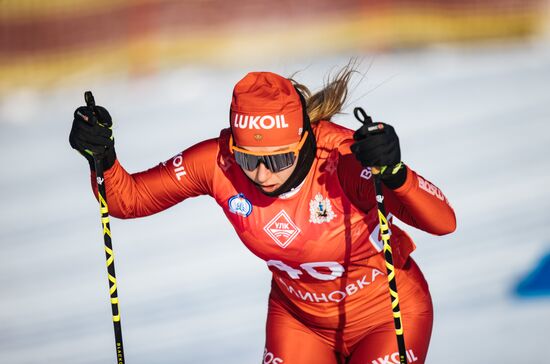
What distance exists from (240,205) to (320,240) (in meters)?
0.34

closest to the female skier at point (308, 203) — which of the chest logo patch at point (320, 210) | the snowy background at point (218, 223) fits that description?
the chest logo patch at point (320, 210)

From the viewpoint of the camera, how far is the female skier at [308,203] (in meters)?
3.69

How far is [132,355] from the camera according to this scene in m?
5.50

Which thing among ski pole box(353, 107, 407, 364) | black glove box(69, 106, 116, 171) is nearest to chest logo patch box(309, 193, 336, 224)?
ski pole box(353, 107, 407, 364)

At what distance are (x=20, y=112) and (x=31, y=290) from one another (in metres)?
2.17

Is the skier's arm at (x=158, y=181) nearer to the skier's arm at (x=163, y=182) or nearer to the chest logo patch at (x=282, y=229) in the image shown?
the skier's arm at (x=163, y=182)

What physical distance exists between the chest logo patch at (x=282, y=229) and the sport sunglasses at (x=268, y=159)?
25 centimetres

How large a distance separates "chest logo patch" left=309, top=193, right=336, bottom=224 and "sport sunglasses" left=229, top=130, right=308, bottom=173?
211 mm

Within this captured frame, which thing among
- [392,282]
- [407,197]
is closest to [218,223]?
[392,282]

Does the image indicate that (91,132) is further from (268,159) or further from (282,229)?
(282,229)

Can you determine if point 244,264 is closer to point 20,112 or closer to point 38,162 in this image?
point 38,162

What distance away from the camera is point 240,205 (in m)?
3.98

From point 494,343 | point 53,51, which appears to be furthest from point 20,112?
point 494,343

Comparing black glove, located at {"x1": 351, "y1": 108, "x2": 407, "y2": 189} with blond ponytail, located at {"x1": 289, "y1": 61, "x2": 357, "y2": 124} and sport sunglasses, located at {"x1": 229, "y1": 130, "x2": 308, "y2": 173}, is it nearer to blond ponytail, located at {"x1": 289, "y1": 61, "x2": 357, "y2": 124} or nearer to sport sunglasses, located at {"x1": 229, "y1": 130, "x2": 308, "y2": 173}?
sport sunglasses, located at {"x1": 229, "y1": 130, "x2": 308, "y2": 173}
